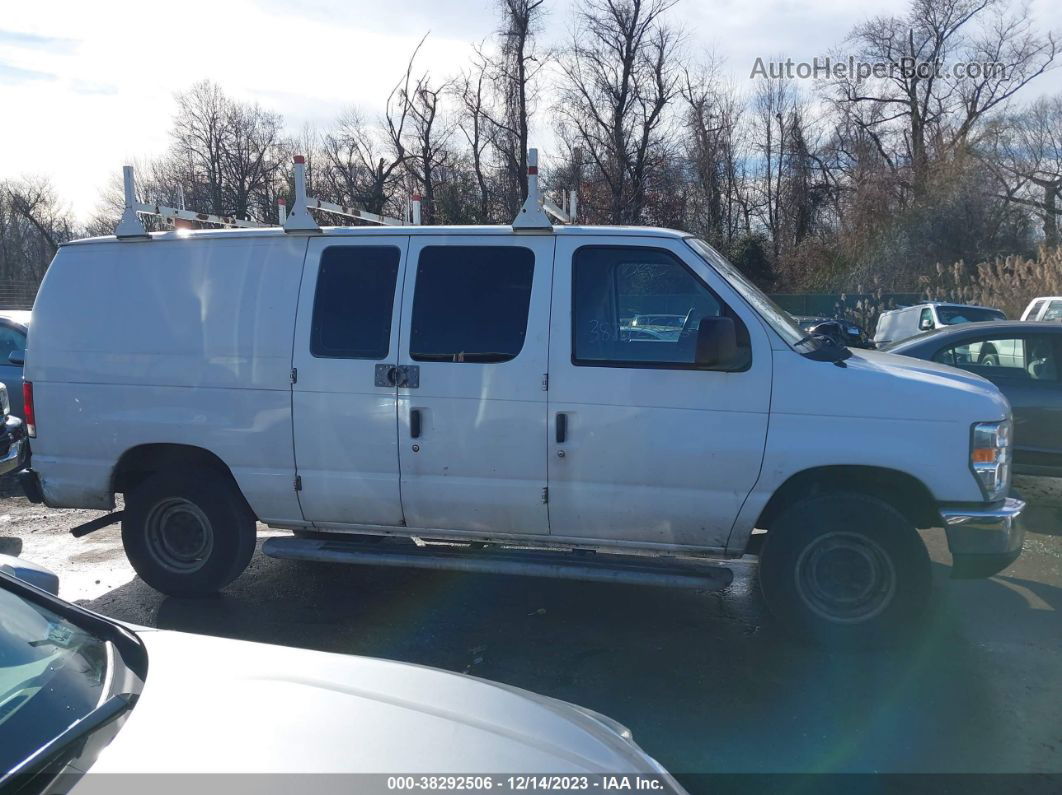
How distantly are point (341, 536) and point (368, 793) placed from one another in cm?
394

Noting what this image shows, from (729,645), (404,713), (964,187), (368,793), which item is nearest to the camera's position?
(368,793)

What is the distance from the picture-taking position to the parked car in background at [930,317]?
56.9ft

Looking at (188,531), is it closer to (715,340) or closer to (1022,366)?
(715,340)

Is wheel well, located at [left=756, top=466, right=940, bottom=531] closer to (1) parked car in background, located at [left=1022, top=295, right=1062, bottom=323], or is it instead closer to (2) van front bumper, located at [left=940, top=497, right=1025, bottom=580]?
(2) van front bumper, located at [left=940, top=497, right=1025, bottom=580]

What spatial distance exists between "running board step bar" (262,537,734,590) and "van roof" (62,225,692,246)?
192 centimetres

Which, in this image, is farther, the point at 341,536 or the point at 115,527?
the point at 115,527

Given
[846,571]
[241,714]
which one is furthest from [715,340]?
[241,714]

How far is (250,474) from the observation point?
5383 millimetres

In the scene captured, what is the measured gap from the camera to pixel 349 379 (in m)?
5.16

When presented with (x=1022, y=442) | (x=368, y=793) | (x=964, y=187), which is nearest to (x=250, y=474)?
(x=368, y=793)

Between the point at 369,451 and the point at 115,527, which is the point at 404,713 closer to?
the point at 369,451

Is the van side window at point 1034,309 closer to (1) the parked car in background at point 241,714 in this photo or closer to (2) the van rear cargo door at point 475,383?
(2) the van rear cargo door at point 475,383

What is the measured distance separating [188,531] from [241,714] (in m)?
3.82

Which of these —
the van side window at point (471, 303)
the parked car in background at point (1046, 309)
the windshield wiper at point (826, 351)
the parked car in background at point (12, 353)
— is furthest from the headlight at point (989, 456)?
the parked car in background at point (1046, 309)
